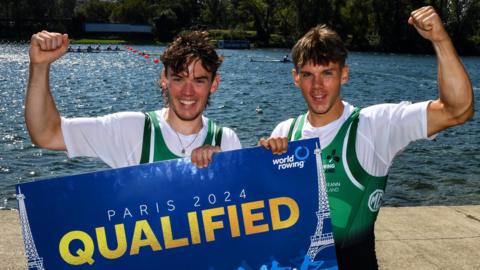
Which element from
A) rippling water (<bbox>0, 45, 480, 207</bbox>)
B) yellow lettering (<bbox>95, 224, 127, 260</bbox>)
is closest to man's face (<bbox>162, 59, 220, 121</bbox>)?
yellow lettering (<bbox>95, 224, 127, 260</bbox>)

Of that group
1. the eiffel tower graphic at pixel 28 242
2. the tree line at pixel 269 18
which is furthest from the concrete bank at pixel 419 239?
the tree line at pixel 269 18

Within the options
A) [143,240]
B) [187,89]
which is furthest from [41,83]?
[143,240]

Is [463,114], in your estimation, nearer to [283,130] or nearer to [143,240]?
[283,130]

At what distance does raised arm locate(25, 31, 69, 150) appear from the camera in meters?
3.30

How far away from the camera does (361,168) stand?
3.51m

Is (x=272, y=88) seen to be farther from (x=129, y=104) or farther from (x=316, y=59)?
(x=316, y=59)

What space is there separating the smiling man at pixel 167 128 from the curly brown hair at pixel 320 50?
56 centimetres

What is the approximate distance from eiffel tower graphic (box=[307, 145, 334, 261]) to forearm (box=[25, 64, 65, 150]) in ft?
5.35

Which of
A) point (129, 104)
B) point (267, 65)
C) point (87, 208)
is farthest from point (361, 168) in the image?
point (267, 65)

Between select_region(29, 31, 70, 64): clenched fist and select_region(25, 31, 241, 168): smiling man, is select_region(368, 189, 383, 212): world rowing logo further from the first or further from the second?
select_region(29, 31, 70, 64): clenched fist

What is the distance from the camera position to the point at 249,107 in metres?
30.1

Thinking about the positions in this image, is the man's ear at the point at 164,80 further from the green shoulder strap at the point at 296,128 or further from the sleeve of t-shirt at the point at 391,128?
the sleeve of t-shirt at the point at 391,128

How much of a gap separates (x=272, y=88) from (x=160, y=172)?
1519 inches

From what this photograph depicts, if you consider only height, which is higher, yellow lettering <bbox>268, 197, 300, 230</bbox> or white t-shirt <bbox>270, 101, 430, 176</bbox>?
white t-shirt <bbox>270, 101, 430, 176</bbox>
